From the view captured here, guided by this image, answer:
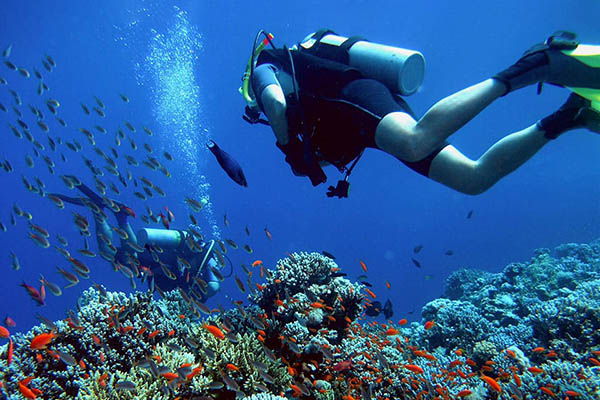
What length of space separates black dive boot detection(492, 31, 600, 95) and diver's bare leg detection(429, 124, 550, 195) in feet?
1.32

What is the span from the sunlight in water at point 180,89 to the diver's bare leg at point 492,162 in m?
25.5

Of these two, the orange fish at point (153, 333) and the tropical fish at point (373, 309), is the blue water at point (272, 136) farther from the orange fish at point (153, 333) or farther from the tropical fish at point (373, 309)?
the tropical fish at point (373, 309)

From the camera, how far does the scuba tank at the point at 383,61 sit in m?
3.52

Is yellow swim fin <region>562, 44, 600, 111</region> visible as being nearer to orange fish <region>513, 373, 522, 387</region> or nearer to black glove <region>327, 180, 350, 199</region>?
black glove <region>327, 180, 350, 199</region>

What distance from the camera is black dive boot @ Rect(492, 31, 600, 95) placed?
2.17m

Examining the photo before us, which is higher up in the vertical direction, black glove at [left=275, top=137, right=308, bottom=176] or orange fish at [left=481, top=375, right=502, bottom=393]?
black glove at [left=275, top=137, right=308, bottom=176]

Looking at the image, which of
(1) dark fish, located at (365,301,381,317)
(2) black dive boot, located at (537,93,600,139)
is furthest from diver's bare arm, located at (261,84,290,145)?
(1) dark fish, located at (365,301,381,317)

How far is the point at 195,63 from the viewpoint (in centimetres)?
5397

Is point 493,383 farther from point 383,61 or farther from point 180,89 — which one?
point 180,89

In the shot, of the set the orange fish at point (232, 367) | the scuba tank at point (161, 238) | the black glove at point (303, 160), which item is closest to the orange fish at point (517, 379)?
the orange fish at point (232, 367)

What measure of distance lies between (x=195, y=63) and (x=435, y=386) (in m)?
60.6

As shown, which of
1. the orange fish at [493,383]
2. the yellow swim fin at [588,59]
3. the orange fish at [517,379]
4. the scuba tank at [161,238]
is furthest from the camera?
the scuba tank at [161,238]

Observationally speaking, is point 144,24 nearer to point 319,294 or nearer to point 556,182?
point 319,294

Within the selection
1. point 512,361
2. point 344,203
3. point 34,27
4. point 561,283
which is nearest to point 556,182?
point 344,203
